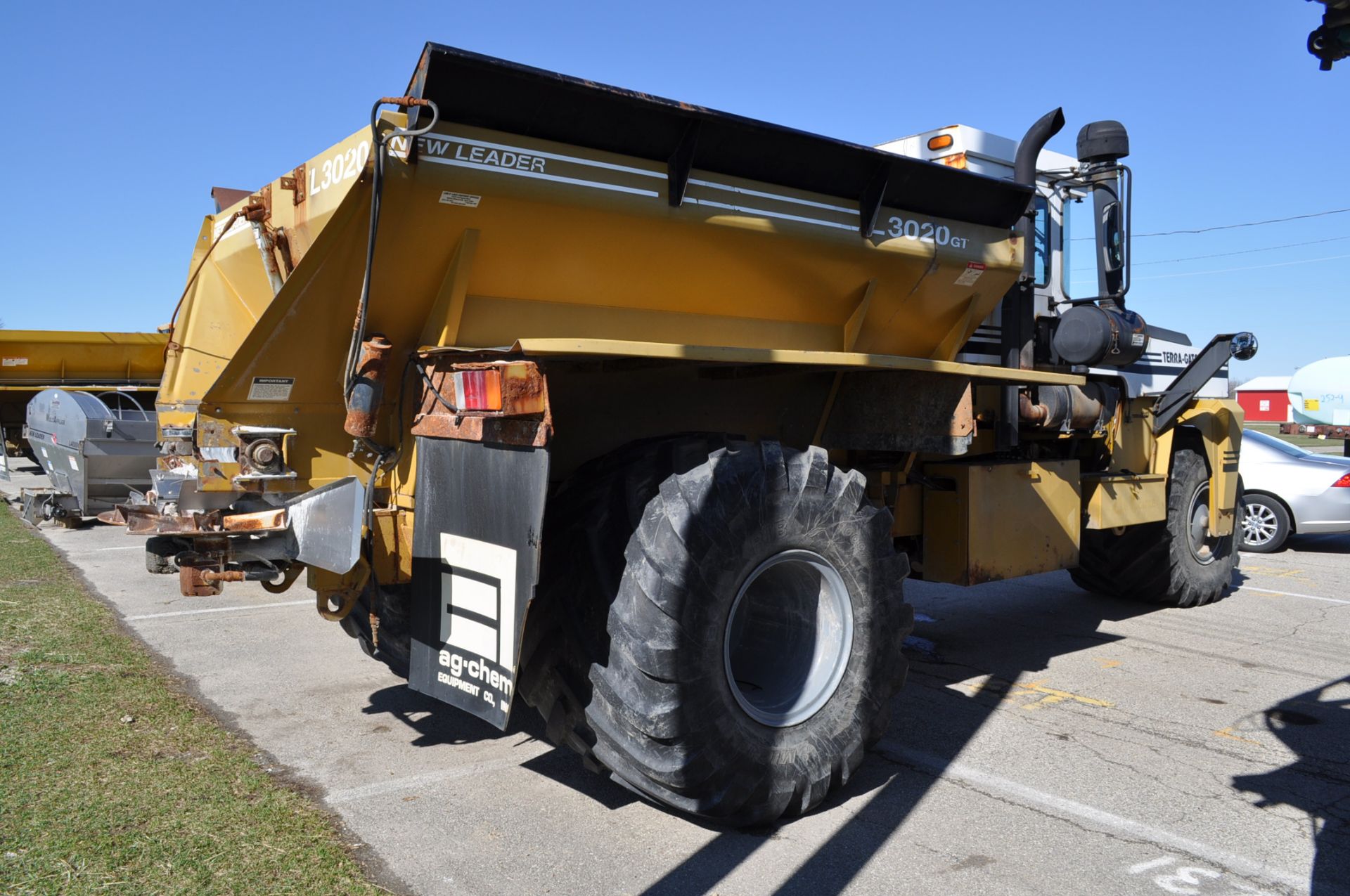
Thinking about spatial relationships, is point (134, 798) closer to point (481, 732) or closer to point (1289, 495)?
point (481, 732)

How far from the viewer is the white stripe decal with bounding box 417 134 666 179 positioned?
12.5 ft

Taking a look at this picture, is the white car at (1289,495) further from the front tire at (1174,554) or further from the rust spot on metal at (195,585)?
the rust spot on metal at (195,585)

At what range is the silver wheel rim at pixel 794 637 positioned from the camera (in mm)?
4199

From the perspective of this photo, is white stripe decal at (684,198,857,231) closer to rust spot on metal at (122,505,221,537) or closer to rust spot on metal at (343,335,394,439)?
rust spot on metal at (343,335,394,439)

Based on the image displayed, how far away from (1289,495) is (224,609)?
11419mm

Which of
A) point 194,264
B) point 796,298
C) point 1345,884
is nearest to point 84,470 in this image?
point 194,264

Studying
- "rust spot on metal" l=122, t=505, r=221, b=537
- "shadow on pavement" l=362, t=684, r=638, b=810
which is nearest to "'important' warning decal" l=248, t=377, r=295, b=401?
"rust spot on metal" l=122, t=505, r=221, b=537

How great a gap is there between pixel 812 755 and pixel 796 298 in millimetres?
2137

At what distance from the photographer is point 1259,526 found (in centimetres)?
1238

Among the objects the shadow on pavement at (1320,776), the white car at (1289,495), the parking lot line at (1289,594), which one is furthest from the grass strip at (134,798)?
the white car at (1289,495)

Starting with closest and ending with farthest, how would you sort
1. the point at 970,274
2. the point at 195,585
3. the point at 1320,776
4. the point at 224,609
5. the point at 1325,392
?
the point at 195,585
the point at 1320,776
the point at 970,274
the point at 224,609
the point at 1325,392

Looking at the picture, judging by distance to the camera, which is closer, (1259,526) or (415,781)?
(415,781)

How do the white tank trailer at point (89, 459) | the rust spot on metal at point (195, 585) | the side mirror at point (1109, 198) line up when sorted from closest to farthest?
the rust spot on metal at point (195, 585) < the side mirror at point (1109, 198) < the white tank trailer at point (89, 459)

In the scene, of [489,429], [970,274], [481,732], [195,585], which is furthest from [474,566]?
[970,274]
